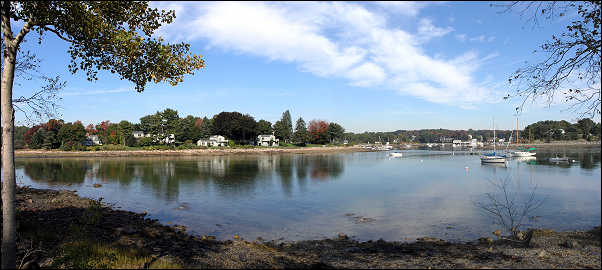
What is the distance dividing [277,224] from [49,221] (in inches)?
390

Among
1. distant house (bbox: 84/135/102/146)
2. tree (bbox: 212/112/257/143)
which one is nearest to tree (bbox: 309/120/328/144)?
tree (bbox: 212/112/257/143)

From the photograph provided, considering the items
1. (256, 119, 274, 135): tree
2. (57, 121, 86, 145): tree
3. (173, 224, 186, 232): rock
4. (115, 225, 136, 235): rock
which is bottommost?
(173, 224, 186, 232): rock

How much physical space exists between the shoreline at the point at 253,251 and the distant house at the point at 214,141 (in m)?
94.6

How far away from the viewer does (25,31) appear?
6324mm

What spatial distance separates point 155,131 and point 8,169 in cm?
9418

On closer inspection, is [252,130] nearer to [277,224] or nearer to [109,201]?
[109,201]

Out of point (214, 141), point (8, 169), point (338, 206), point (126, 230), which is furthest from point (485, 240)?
point (214, 141)

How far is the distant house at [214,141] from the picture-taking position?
106m

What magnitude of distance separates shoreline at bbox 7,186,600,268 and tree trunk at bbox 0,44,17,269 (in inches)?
42.3

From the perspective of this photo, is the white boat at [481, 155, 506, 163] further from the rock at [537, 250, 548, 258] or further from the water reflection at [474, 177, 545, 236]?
the rock at [537, 250, 548, 258]

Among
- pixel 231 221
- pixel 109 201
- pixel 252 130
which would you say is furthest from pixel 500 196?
pixel 252 130

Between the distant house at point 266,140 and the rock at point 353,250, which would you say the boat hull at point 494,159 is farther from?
the distant house at point 266,140

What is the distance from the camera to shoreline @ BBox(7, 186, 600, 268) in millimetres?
Answer: 7375

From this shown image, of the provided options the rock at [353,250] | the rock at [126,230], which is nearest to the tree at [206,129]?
the rock at [126,230]
